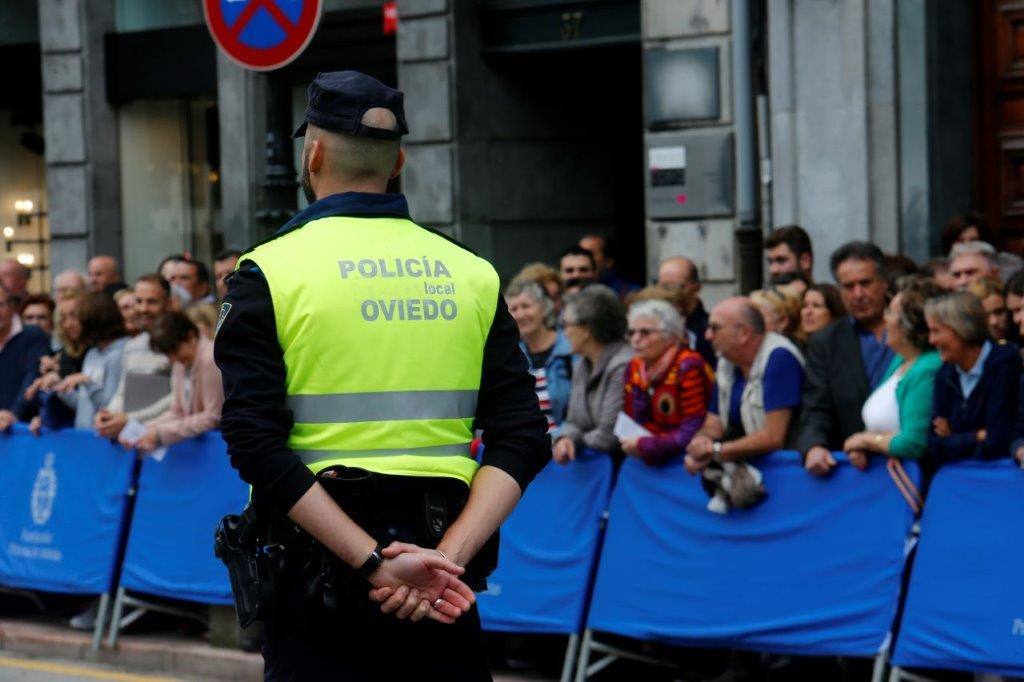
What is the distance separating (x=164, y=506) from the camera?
389 inches

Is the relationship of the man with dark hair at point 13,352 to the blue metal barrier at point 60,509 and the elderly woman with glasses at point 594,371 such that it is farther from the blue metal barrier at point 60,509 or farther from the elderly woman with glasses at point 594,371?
the elderly woman with glasses at point 594,371

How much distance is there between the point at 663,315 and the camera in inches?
334

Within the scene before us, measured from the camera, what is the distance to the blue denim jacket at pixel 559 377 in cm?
914

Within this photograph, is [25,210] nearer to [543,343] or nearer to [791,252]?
[791,252]

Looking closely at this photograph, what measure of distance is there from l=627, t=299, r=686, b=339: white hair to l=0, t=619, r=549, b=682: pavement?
170 cm


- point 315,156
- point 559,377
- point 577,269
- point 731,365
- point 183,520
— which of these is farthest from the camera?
point 577,269

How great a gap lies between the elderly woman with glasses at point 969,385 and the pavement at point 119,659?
234cm

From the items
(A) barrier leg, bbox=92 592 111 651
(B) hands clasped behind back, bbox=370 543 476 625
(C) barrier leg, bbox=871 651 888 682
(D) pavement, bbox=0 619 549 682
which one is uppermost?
(B) hands clasped behind back, bbox=370 543 476 625

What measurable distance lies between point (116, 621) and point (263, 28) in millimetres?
3144

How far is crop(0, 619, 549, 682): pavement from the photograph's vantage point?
9320 mm

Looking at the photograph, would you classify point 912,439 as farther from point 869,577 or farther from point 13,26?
point 13,26

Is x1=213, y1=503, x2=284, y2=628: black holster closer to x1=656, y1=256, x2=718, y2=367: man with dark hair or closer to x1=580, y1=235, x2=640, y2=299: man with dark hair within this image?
x1=656, y1=256, x2=718, y2=367: man with dark hair

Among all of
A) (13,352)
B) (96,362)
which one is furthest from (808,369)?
(13,352)

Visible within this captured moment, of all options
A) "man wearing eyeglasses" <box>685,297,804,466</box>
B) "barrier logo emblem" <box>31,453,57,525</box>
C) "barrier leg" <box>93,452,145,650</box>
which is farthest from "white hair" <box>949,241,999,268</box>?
"barrier logo emblem" <box>31,453,57,525</box>
